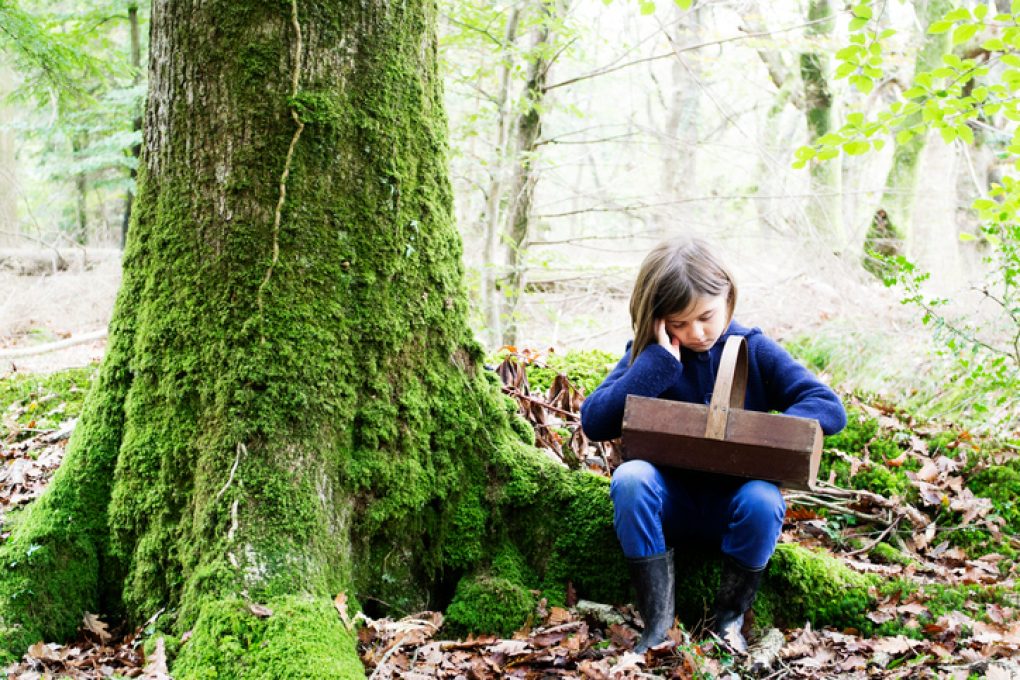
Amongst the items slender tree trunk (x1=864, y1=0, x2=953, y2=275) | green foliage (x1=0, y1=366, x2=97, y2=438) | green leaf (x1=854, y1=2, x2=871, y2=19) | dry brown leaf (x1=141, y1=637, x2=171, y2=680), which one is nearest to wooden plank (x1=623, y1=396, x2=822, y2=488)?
dry brown leaf (x1=141, y1=637, x2=171, y2=680)

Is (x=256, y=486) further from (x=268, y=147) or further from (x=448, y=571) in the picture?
(x=268, y=147)

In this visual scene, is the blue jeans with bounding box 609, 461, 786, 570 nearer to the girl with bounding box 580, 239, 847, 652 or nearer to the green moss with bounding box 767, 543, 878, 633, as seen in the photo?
the girl with bounding box 580, 239, 847, 652

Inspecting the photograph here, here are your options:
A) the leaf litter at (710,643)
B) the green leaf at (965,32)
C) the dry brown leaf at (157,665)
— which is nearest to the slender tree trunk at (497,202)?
the green leaf at (965,32)

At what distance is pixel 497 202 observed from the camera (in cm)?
727

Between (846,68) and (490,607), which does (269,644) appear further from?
(846,68)

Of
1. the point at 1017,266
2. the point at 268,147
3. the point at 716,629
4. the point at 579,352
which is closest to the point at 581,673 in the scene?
the point at 716,629

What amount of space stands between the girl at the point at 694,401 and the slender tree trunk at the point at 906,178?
28.8 feet

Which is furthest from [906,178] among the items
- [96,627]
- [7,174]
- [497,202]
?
[7,174]

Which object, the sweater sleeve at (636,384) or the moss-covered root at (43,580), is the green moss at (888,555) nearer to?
the sweater sleeve at (636,384)

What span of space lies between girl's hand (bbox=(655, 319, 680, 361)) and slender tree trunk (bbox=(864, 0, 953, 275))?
8891 mm

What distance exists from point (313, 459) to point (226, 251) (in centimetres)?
85

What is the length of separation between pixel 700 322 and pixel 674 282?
0.22 metres

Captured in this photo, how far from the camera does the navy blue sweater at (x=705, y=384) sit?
9.77ft

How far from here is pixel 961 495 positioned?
3.97 metres
